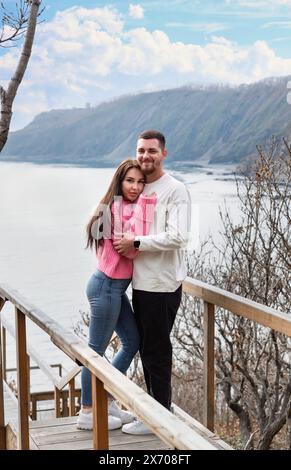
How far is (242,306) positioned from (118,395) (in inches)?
42.4

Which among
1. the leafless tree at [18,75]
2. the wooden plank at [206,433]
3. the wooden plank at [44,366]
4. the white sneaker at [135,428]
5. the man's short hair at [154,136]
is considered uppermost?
the leafless tree at [18,75]

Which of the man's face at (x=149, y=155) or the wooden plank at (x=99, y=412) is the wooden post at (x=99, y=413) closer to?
the wooden plank at (x=99, y=412)

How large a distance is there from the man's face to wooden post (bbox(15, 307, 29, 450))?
0.78 m

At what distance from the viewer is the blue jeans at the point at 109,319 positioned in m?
2.81

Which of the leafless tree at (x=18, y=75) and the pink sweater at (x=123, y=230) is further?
the leafless tree at (x=18, y=75)

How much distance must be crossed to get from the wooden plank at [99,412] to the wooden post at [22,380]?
3.13 ft

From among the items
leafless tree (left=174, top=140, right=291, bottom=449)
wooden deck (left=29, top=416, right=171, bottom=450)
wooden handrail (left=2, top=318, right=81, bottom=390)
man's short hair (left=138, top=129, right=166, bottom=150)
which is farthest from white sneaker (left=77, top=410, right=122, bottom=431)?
leafless tree (left=174, top=140, right=291, bottom=449)

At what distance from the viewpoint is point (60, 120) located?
110 feet

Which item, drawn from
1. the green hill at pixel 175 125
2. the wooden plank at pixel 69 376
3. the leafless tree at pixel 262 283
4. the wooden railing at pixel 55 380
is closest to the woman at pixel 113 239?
the wooden railing at pixel 55 380

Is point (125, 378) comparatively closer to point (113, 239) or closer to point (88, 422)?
point (113, 239)

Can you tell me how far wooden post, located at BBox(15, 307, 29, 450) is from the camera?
2939mm

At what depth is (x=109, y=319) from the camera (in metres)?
2.83

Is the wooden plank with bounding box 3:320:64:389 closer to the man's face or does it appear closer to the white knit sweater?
the white knit sweater
